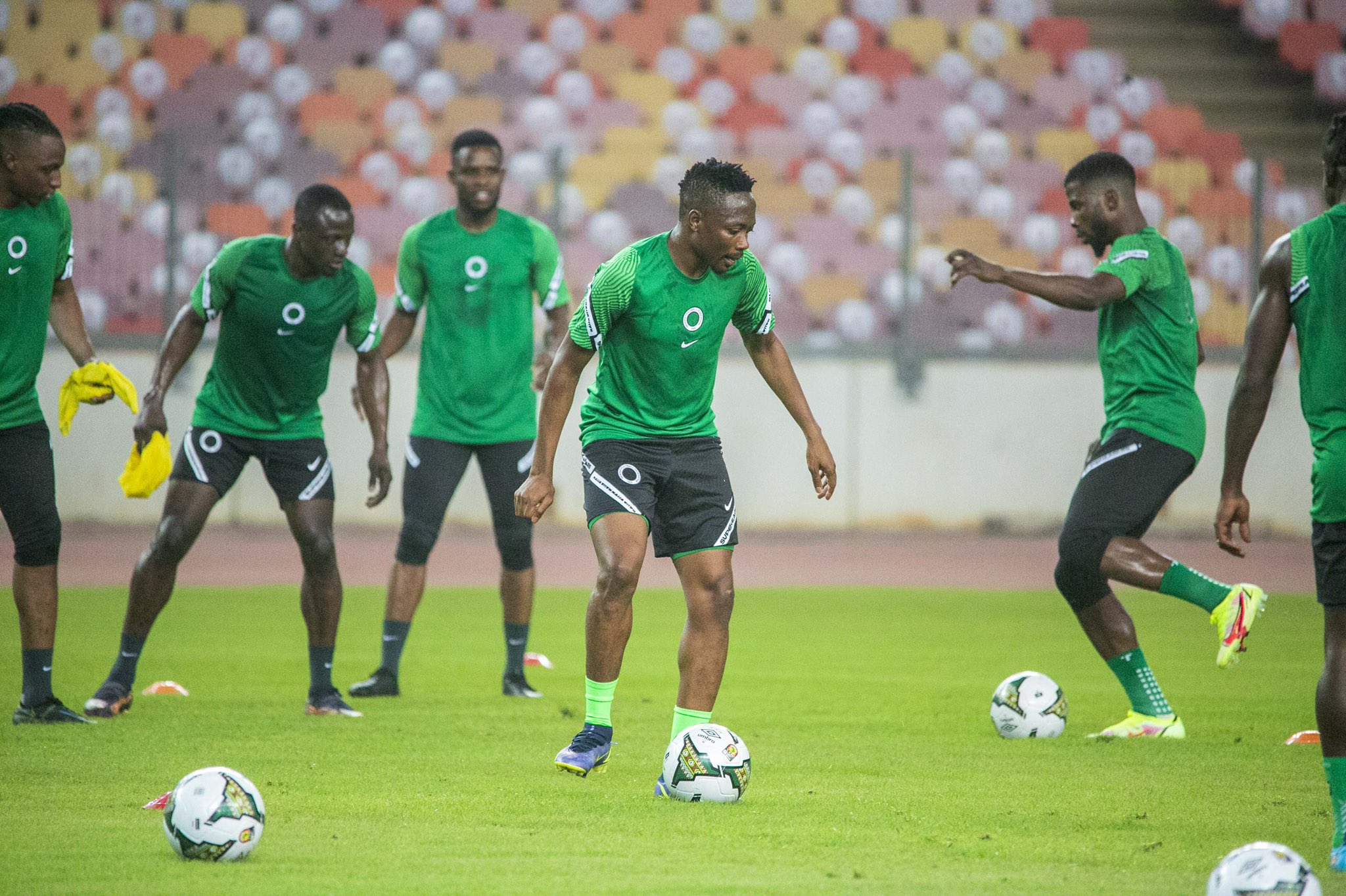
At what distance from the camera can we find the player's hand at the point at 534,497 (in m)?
5.59

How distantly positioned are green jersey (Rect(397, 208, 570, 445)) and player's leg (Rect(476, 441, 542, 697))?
0.28 feet

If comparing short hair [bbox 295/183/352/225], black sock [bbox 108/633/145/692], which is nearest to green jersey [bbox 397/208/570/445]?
short hair [bbox 295/183/352/225]

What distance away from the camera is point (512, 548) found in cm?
811

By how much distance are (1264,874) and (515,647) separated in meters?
4.81

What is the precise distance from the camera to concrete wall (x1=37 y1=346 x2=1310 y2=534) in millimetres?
16359

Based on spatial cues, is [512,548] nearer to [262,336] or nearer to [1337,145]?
[262,336]

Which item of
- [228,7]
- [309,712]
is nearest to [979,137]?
[228,7]

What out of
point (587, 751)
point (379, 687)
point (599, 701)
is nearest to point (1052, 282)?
point (599, 701)

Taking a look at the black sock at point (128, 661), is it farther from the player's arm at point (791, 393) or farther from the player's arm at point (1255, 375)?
the player's arm at point (1255, 375)

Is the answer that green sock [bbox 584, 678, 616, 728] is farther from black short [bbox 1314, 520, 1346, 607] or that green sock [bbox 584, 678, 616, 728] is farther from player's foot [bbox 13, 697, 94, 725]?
black short [bbox 1314, 520, 1346, 607]

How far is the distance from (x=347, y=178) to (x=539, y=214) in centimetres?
277

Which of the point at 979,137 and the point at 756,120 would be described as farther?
the point at 756,120

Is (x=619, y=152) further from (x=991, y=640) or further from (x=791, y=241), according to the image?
(x=991, y=640)

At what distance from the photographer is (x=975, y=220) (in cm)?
1694
